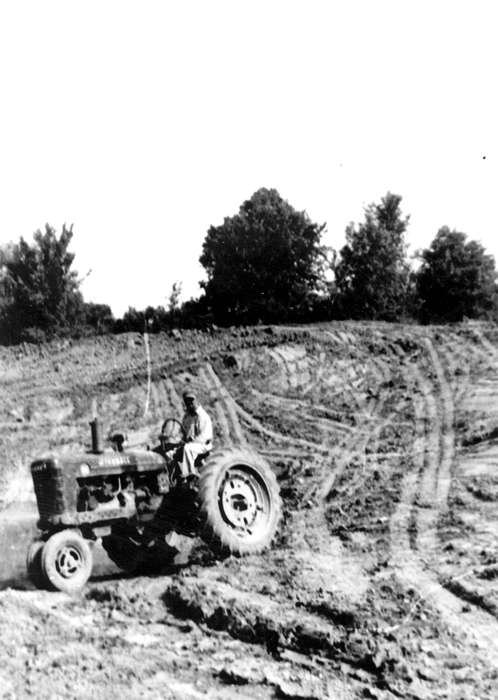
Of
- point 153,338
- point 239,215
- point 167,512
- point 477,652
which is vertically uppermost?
point 239,215

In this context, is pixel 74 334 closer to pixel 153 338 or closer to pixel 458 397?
pixel 153 338

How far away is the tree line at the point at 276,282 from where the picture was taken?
35.6 m

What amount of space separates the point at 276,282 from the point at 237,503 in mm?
28762

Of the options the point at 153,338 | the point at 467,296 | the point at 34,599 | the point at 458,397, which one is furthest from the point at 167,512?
the point at 467,296

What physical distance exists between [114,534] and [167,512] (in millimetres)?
776

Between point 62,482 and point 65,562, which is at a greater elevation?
point 62,482

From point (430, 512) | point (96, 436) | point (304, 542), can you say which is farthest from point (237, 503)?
point (430, 512)

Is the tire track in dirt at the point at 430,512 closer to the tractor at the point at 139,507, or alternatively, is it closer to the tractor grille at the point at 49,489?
Answer: the tractor at the point at 139,507

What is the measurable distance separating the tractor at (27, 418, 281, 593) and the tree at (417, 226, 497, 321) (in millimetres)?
27075

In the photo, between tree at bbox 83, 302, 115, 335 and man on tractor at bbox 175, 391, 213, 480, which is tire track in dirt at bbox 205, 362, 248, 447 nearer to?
man on tractor at bbox 175, 391, 213, 480

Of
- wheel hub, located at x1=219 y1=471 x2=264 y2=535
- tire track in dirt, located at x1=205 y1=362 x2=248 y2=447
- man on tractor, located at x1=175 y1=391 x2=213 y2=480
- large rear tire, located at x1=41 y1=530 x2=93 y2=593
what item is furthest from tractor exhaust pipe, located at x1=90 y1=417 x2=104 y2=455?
tire track in dirt, located at x1=205 y1=362 x2=248 y2=447

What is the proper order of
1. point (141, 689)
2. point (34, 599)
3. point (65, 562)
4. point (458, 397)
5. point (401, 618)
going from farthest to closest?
point (458, 397) → point (65, 562) → point (34, 599) → point (401, 618) → point (141, 689)

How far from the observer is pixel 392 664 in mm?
5766

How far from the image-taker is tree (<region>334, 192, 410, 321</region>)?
122 ft
